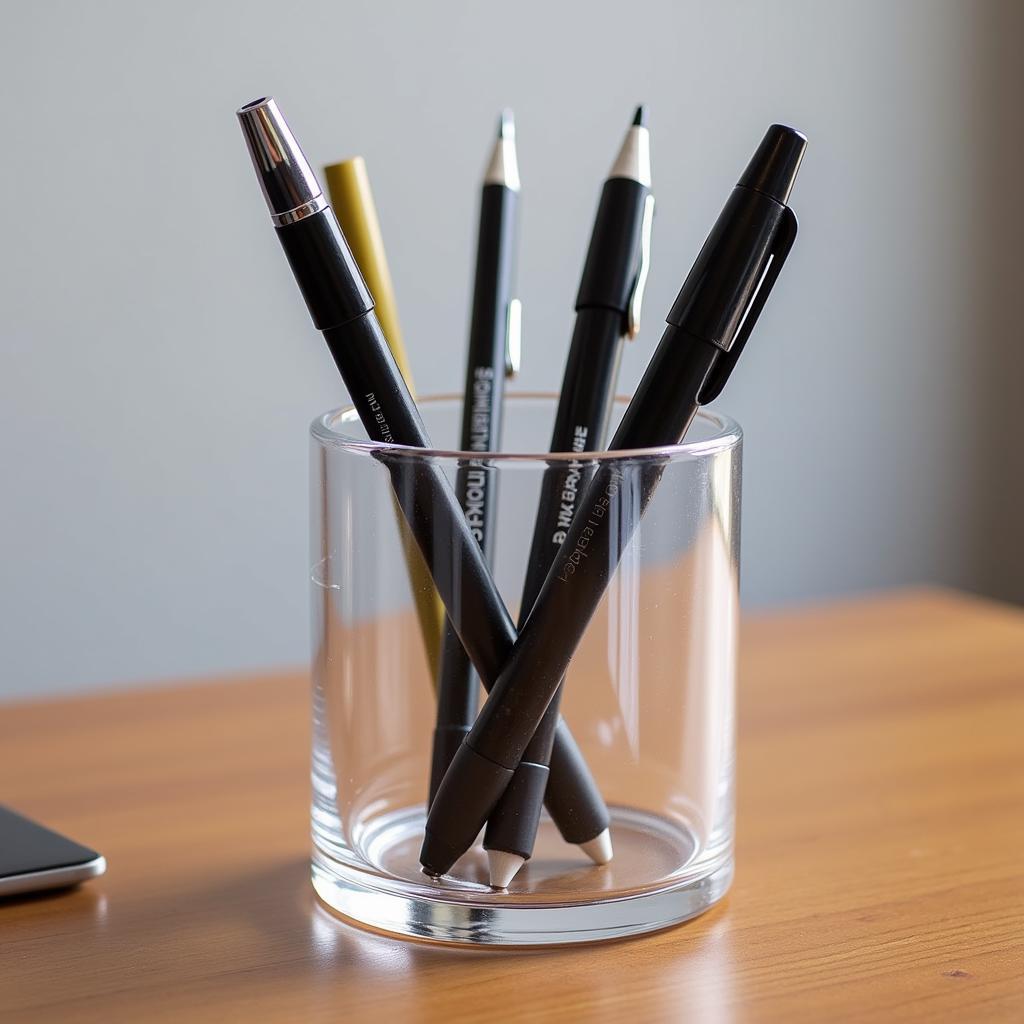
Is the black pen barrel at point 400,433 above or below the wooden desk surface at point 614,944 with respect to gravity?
above

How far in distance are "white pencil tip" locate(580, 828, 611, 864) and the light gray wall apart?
997 mm

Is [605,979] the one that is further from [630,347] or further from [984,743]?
[630,347]

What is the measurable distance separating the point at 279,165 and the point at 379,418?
69mm

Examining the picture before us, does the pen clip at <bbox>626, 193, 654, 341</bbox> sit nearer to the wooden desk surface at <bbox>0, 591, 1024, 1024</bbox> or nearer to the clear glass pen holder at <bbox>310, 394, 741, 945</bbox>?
the clear glass pen holder at <bbox>310, 394, 741, 945</bbox>

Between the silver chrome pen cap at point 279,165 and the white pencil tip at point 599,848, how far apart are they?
19 cm

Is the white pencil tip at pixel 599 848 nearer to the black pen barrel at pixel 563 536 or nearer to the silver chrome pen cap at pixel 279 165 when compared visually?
the black pen barrel at pixel 563 536

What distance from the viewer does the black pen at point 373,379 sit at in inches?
14.1

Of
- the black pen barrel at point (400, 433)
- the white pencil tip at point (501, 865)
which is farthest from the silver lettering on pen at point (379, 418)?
the white pencil tip at point (501, 865)

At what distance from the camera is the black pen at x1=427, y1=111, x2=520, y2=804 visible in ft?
1.34

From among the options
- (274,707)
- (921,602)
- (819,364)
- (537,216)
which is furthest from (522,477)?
(819,364)

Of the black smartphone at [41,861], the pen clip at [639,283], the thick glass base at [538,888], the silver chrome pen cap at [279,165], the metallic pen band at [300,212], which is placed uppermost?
the silver chrome pen cap at [279,165]

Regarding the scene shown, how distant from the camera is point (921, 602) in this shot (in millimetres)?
759

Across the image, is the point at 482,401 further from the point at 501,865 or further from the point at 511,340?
the point at 501,865

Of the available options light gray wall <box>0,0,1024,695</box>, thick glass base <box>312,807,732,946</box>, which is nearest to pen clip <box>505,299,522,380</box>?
thick glass base <box>312,807,732,946</box>
